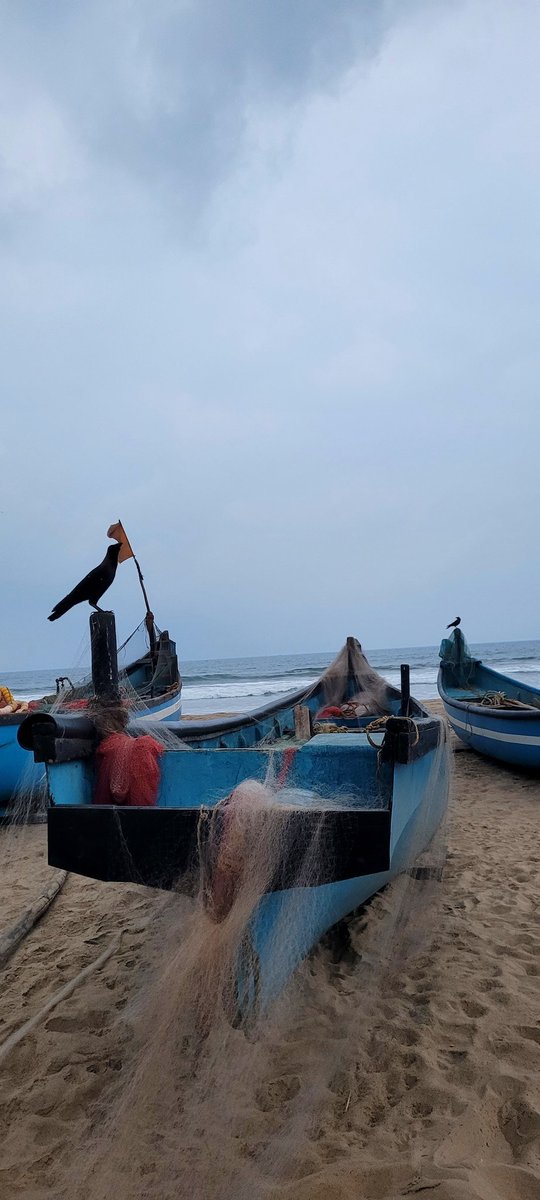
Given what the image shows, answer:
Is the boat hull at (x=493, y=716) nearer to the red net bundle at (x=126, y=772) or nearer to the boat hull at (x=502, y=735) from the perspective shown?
the boat hull at (x=502, y=735)

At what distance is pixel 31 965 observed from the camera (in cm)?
394

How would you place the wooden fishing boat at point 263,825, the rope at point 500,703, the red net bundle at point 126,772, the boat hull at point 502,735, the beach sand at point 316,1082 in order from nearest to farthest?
the beach sand at point 316,1082, the wooden fishing boat at point 263,825, the red net bundle at point 126,772, the boat hull at point 502,735, the rope at point 500,703

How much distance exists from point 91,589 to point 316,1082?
304 cm

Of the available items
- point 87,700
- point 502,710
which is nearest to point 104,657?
point 87,700

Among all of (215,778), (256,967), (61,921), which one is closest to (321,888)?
(256,967)

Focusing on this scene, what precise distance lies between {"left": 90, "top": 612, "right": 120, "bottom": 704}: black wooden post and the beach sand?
1533mm

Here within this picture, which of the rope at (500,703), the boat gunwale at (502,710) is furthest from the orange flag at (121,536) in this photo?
the rope at (500,703)

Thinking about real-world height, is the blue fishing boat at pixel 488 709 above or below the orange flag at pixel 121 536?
below

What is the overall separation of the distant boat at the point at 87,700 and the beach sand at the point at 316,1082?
60.5 inches

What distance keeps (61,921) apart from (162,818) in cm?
254

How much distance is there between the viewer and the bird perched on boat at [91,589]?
436 cm

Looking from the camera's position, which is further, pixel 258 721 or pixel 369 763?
pixel 258 721

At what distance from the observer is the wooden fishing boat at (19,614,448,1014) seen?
108 inches

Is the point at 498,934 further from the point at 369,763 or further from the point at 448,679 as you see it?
the point at 448,679
